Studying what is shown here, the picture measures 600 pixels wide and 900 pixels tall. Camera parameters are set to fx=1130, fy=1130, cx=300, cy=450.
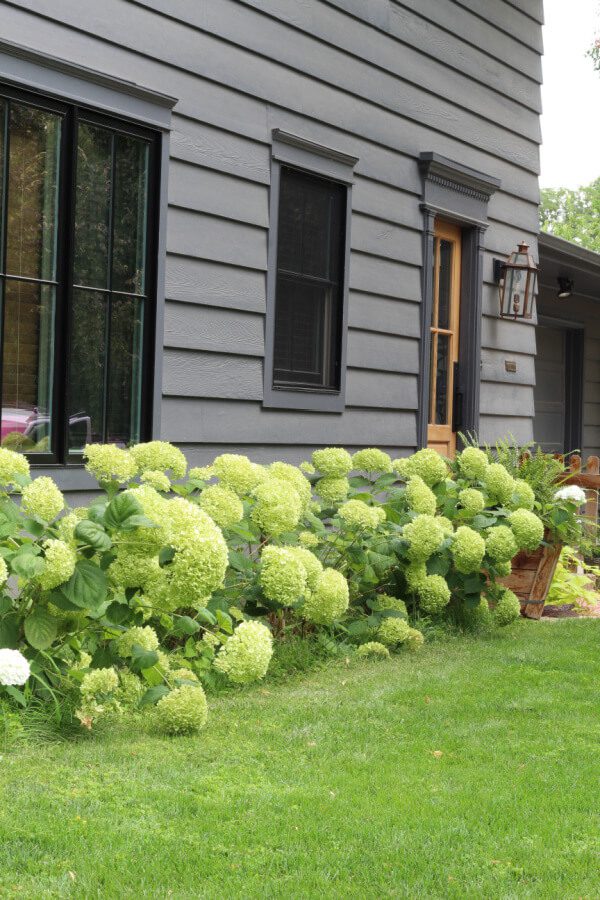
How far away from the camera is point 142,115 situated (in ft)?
19.3

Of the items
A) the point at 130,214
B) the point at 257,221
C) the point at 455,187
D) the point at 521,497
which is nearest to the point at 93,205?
the point at 130,214

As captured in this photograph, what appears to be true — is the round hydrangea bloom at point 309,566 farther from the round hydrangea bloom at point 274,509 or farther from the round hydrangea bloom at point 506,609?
the round hydrangea bloom at point 506,609

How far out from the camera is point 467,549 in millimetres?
5945

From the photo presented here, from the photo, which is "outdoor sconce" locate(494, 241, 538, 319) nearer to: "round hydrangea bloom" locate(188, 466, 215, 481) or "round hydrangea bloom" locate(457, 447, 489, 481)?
"round hydrangea bloom" locate(457, 447, 489, 481)

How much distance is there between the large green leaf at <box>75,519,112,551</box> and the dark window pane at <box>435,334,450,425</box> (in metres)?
5.73

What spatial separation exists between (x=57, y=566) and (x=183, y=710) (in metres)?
0.69

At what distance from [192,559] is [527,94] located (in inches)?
304

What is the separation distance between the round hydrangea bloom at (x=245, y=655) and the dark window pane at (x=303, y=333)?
3206 mm

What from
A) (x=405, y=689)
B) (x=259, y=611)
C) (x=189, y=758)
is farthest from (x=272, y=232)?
(x=189, y=758)

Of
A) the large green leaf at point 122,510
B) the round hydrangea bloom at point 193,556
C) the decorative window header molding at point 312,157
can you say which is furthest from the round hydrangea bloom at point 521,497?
the large green leaf at point 122,510

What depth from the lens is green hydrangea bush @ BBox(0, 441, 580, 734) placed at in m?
3.75

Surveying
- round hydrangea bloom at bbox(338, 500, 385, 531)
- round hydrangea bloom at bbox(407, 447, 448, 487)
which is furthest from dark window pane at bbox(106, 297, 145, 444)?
round hydrangea bloom at bbox(407, 447, 448, 487)

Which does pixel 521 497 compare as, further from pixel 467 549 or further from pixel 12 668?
pixel 12 668

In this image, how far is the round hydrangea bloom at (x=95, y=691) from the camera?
3801mm
